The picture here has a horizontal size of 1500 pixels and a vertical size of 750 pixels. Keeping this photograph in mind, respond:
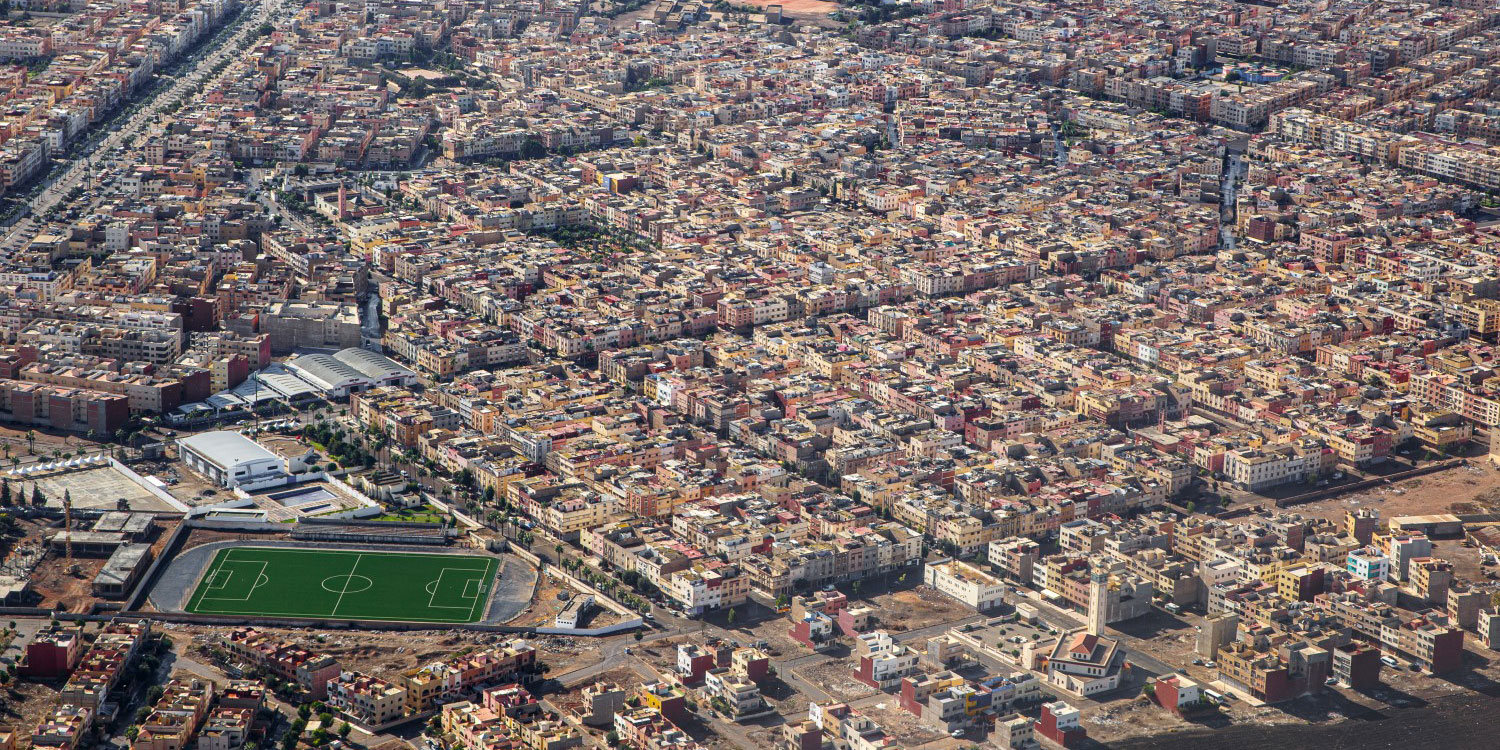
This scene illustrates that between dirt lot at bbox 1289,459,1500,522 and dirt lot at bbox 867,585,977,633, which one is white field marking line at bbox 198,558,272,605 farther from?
dirt lot at bbox 1289,459,1500,522

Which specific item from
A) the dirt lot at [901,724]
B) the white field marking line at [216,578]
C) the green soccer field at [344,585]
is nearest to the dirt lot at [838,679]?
the dirt lot at [901,724]

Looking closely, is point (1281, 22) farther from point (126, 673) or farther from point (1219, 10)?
point (126, 673)

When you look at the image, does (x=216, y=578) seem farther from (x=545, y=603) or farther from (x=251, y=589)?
(x=545, y=603)

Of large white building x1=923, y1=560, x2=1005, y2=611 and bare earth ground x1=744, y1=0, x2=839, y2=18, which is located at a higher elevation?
large white building x1=923, y1=560, x2=1005, y2=611

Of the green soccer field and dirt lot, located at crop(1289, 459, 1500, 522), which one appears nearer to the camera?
the green soccer field

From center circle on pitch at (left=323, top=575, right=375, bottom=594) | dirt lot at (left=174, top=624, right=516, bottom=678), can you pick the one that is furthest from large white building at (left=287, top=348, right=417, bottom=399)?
dirt lot at (left=174, top=624, right=516, bottom=678)

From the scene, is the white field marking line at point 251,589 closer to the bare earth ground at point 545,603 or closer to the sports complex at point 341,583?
the sports complex at point 341,583

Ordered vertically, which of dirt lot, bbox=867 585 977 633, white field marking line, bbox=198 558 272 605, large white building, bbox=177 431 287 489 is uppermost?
large white building, bbox=177 431 287 489

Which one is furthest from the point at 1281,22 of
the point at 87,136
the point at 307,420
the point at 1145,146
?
the point at 307,420
